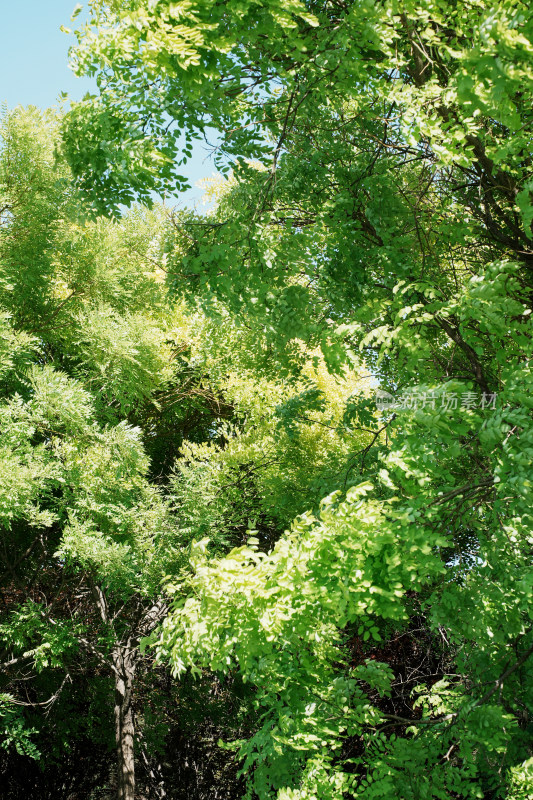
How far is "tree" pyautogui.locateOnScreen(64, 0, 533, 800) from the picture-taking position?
289cm

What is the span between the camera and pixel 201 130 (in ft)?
11.6

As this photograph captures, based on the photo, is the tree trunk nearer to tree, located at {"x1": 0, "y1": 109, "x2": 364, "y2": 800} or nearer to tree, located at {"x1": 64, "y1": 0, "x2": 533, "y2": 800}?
tree, located at {"x1": 0, "y1": 109, "x2": 364, "y2": 800}

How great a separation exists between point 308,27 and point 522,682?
505cm

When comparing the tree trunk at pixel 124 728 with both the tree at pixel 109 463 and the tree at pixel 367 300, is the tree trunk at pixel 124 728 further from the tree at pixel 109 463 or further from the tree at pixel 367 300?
the tree at pixel 367 300

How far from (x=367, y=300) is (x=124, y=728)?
7040mm

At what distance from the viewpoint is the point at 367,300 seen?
4.12 meters

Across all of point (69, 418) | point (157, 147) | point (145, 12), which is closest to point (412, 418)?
point (157, 147)

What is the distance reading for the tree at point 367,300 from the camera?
2887mm

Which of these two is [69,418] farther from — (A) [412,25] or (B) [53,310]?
(A) [412,25]

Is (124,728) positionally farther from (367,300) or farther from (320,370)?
(367,300)

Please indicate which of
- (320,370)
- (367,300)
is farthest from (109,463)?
(367,300)

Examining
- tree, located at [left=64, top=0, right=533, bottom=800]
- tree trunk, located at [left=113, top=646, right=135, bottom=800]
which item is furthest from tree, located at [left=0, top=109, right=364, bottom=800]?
tree, located at [left=64, top=0, right=533, bottom=800]

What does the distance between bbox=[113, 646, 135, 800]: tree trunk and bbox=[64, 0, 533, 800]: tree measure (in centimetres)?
409

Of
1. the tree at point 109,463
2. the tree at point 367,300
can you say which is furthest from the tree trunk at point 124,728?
the tree at point 367,300
